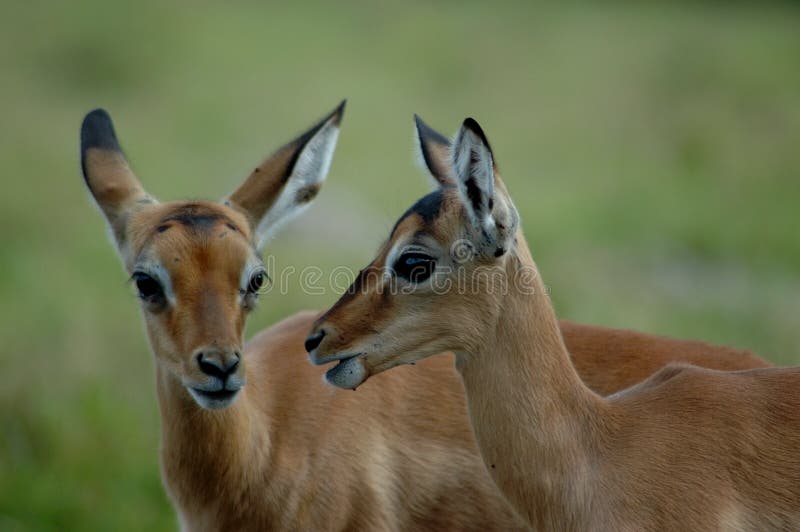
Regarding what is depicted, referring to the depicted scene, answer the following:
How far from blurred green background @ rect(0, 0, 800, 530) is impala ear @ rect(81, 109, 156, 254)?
202 centimetres

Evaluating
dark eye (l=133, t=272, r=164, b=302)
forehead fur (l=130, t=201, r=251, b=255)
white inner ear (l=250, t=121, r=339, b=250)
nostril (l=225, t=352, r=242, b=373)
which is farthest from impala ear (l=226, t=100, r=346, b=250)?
nostril (l=225, t=352, r=242, b=373)

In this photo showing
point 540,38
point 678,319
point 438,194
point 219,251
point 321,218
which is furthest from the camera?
point 540,38

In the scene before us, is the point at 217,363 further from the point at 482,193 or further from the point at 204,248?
the point at 482,193

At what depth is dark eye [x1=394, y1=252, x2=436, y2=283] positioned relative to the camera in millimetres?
4961

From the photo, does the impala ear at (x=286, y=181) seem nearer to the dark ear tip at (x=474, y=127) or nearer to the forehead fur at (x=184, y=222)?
the forehead fur at (x=184, y=222)

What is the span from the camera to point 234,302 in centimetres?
540

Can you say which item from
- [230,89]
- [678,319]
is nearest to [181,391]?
[678,319]

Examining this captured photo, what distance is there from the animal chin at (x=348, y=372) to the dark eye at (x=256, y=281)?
0.80m

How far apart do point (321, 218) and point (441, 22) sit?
9.36 meters

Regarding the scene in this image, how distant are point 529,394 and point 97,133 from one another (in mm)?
2892

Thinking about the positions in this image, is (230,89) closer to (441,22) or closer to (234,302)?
(441,22)

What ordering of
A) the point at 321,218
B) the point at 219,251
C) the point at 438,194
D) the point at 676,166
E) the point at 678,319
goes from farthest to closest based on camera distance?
the point at 676,166 < the point at 321,218 < the point at 678,319 < the point at 219,251 < the point at 438,194

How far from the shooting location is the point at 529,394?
16.5 ft

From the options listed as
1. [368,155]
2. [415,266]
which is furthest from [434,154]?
[368,155]
